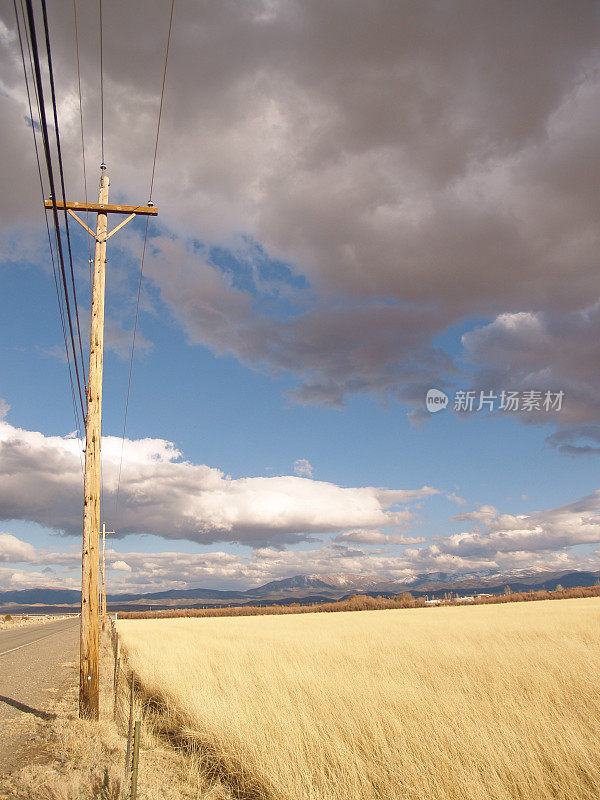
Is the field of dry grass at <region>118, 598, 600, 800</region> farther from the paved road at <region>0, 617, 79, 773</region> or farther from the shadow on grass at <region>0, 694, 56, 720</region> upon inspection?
the paved road at <region>0, 617, 79, 773</region>

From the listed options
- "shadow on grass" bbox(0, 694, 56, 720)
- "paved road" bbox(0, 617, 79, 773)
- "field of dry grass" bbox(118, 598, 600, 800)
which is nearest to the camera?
"field of dry grass" bbox(118, 598, 600, 800)

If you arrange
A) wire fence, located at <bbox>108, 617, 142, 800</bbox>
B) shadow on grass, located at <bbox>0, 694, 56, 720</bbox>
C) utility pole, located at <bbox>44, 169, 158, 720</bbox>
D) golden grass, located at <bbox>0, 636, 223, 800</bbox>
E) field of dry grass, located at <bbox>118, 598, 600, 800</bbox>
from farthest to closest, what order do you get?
shadow on grass, located at <bbox>0, 694, 56, 720</bbox> < utility pole, located at <bbox>44, 169, 158, 720</bbox> < field of dry grass, located at <bbox>118, 598, 600, 800</bbox> < golden grass, located at <bbox>0, 636, 223, 800</bbox> < wire fence, located at <bbox>108, 617, 142, 800</bbox>

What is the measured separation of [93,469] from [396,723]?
8678 millimetres

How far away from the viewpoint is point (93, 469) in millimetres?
12305

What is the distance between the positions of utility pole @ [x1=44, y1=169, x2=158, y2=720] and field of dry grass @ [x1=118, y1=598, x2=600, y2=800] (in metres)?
2.02

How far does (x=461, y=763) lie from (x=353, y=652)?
15.8m

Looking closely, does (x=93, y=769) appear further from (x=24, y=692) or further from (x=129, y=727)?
(x=24, y=692)

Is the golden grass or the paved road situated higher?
the golden grass

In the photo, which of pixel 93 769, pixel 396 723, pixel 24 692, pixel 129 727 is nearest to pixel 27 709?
pixel 24 692

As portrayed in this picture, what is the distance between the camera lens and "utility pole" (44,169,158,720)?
11266mm

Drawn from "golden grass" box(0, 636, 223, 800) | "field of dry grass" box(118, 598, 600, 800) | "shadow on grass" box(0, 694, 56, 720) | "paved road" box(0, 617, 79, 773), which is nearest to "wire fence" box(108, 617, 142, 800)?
"golden grass" box(0, 636, 223, 800)

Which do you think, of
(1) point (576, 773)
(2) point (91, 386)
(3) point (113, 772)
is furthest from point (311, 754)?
(2) point (91, 386)

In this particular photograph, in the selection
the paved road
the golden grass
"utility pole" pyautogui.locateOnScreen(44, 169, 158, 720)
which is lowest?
the paved road

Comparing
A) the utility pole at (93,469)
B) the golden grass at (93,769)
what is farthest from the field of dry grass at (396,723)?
the utility pole at (93,469)
